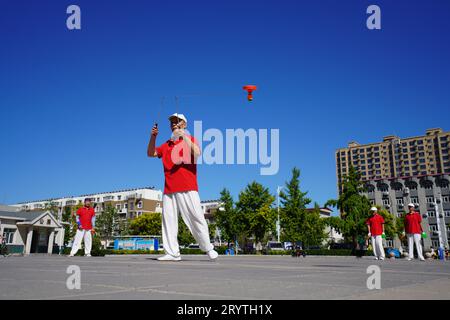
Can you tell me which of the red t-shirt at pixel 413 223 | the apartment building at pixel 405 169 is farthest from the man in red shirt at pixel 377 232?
the apartment building at pixel 405 169

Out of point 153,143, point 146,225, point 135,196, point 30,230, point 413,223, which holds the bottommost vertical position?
point 413,223

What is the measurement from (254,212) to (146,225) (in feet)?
119

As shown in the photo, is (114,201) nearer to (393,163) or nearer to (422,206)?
(422,206)

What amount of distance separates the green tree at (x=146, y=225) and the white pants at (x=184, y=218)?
253 ft

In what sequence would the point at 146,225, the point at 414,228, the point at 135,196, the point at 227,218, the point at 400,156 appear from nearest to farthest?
the point at 414,228
the point at 227,218
the point at 146,225
the point at 135,196
the point at 400,156

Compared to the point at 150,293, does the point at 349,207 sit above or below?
above

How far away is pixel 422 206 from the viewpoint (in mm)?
103562

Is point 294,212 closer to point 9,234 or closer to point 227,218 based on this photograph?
point 227,218

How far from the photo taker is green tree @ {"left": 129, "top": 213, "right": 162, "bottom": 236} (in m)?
85.6

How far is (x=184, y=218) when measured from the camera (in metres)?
9.52

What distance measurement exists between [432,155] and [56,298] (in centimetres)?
18802

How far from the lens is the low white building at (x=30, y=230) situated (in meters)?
44.5

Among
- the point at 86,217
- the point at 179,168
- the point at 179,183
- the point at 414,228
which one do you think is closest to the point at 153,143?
the point at 179,168
